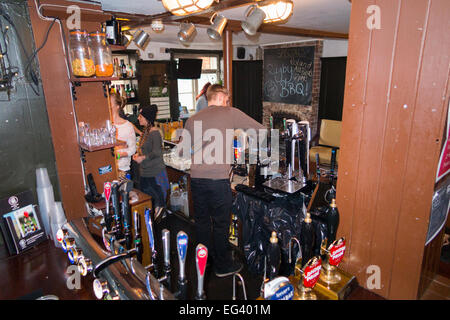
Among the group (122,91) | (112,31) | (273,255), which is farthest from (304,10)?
(122,91)

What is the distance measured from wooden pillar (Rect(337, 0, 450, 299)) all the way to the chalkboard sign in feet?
17.8

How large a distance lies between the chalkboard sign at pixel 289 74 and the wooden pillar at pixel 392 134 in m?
5.44

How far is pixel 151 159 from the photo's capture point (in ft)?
10.5

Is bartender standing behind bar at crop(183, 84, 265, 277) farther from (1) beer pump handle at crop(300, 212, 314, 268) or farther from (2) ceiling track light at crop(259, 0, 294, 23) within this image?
(1) beer pump handle at crop(300, 212, 314, 268)

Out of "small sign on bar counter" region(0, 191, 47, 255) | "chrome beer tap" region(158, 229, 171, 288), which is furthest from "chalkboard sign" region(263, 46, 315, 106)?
"chrome beer tap" region(158, 229, 171, 288)

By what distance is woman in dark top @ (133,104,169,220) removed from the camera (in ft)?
10.3

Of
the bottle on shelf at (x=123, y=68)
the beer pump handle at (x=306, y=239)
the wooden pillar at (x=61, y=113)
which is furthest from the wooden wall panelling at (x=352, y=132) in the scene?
the bottle on shelf at (x=123, y=68)

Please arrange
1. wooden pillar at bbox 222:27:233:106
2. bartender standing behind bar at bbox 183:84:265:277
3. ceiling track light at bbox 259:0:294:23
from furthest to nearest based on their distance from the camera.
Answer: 1. wooden pillar at bbox 222:27:233:106
2. ceiling track light at bbox 259:0:294:23
3. bartender standing behind bar at bbox 183:84:265:277

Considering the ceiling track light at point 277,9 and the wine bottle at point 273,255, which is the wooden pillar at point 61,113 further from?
the wine bottle at point 273,255

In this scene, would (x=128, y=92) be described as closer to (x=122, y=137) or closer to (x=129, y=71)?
(x=129, y=71)

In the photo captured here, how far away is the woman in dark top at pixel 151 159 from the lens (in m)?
A: 3.13

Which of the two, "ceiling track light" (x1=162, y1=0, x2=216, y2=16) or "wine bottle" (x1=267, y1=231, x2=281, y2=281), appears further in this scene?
"ceiling track light" (x1=162, y1=0, x2=216, y2=16)

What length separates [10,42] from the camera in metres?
1.85
